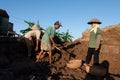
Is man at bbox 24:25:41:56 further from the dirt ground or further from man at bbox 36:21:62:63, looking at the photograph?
man at bbox 36:21:62:63

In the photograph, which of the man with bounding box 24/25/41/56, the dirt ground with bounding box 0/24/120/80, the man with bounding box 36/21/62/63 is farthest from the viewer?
the man with bounding box 24/25/41/56

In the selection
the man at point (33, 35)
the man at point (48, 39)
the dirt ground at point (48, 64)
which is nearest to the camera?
the dirt ground at point (48, 64)

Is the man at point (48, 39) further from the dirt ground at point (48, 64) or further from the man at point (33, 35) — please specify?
the man at point (33, 35)

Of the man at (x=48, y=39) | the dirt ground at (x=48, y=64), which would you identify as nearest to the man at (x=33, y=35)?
the dirt ground at (x=48, y=64)

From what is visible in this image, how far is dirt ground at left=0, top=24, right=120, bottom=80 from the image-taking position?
7.89 meters

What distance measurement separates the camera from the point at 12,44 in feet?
33.1

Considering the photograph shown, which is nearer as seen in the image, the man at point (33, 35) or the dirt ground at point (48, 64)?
the dirt ground at point (48, 64)

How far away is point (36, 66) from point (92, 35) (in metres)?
2.17

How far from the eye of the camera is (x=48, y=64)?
366 inches

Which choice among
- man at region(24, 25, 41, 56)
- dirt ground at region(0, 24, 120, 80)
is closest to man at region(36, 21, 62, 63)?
dirt ground at region(0, 24, 120, 80)

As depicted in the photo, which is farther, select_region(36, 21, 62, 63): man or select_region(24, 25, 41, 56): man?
select_region(24, 25, 41, 56): man

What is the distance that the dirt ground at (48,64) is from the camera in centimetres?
789

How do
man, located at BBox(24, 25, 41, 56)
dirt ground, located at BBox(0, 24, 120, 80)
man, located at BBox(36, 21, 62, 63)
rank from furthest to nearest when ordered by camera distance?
man, located at BBox(24, 25, 41, 56) → man, located at BBox(36, 21, 62, 63) → dirt ground, located at BBox(0, 24, 120, 80)

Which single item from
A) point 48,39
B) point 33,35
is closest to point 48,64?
point 48,39
